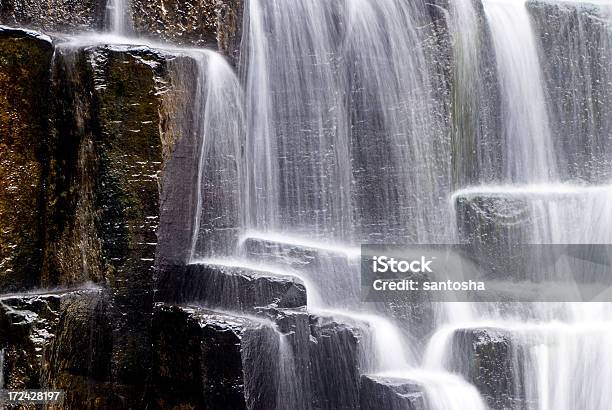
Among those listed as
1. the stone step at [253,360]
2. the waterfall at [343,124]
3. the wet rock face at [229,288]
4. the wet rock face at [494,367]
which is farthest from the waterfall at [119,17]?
the wet rock face at [494,367]

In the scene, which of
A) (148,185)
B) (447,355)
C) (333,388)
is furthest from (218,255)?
(447,355)

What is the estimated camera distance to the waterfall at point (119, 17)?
7527 millimetres

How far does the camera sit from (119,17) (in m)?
7.56

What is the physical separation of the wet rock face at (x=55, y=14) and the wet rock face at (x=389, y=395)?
3804 mm

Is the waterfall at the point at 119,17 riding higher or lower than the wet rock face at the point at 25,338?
higher

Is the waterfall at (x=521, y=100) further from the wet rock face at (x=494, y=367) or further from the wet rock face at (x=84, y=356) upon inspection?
the wet rock face at (x=84, y=356)

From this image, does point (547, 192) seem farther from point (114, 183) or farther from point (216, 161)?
point (114, 183)

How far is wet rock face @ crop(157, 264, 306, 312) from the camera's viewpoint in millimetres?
6375

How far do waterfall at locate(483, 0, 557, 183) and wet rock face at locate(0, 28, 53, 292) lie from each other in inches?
179

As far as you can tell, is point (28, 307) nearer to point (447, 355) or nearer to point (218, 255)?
point (218, 255)

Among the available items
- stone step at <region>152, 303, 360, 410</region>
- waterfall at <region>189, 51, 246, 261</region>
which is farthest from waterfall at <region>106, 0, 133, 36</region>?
stone step at <region>152, 303, 360, 410</region>

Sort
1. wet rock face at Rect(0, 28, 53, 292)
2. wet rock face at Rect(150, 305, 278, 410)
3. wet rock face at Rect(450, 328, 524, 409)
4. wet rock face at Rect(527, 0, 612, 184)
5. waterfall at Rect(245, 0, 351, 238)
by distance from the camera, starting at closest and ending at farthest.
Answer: wet rock face at Rect(150, 305, 278, 410), wet rock face at Rect(0, 28, 53, 292), wet rock face at Rect(450, 328, 524, 409), waterfall at Rect(245, 0, 351, 238), wet rock face at Rect(527, 0, 612, 184)

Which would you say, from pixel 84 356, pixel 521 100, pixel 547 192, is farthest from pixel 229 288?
pixel 521 100

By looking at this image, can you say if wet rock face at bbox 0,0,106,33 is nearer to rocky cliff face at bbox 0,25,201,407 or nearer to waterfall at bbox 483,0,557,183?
rocky cliff face at bbox 0,25,201,407
